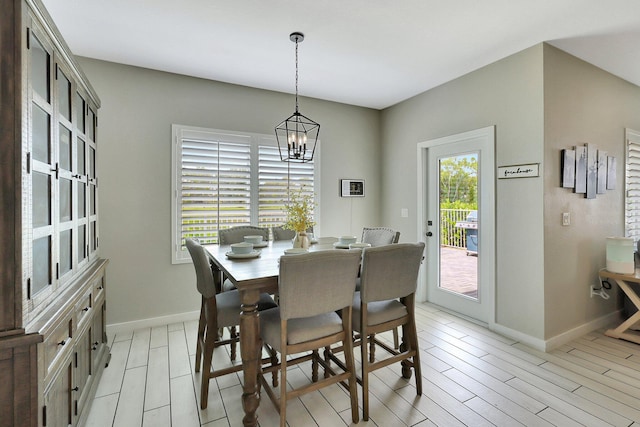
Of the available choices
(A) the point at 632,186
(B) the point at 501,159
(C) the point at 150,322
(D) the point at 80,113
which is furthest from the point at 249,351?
(A) the point at 632,186

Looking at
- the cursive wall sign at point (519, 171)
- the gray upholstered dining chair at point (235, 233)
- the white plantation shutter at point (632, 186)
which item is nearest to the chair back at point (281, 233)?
the gray upholstered dining chair at point (235, 233)

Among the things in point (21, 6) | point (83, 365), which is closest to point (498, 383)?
point (83, 365)

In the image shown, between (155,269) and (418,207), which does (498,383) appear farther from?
(155,269)

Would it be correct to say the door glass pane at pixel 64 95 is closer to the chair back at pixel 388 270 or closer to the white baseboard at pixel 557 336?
the chair back at pixel 388 270

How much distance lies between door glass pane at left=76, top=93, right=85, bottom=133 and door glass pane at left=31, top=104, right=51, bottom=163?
581 millimetres

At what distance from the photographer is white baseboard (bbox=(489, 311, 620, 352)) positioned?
9.10 ft

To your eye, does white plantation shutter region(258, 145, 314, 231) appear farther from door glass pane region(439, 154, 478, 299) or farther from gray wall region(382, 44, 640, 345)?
gray wall region(382, 44, 640, 345)

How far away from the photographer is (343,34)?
2.61 m

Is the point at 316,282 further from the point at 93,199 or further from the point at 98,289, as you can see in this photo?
the point at 93,199

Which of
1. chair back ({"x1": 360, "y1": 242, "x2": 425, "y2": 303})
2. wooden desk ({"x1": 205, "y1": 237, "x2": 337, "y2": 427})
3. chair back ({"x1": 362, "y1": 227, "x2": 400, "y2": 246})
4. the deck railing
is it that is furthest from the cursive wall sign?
wooden desk ({"x1": 205, "y1": 237, "x2": 337, "y2": 427})

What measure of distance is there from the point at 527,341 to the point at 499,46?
2.78 meters

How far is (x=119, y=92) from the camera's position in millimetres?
3156

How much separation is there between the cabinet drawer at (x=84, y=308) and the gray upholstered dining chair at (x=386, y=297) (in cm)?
166

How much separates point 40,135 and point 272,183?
261cm
